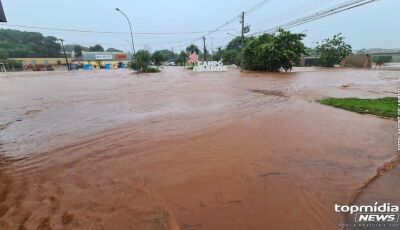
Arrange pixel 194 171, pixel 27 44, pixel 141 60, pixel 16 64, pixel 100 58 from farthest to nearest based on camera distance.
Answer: pixel 27 44, pixel 100 58, pixel 16 64, pixel 141 60, pixel 194 171

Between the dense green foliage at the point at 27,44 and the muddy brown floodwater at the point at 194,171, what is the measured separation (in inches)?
3780

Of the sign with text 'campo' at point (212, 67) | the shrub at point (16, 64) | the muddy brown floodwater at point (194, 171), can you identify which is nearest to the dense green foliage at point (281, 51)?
the sign with text 'campo' at point (212, 67)

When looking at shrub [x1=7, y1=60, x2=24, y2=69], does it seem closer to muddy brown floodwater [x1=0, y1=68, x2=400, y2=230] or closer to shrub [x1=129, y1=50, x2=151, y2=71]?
shrub [x1=129, y1=50, x2=151, y2=71]

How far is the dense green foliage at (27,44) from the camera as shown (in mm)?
83419

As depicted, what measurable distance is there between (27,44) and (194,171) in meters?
120

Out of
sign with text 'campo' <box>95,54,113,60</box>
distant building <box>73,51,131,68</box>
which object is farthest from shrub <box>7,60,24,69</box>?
sign with text 'campo' <box>95,54,113,60</box>

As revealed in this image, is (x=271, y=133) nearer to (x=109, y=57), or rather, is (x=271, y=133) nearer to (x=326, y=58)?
(x=326, y=58)

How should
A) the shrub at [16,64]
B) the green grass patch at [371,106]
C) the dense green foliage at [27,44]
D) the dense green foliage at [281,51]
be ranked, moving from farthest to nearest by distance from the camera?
the dense green foliage at [27,44], the shrub at [16,64], the dense green foliage at [281,51], the green grass patch at [371,106]

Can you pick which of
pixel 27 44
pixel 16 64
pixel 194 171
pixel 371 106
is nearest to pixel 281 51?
pixel 371 106

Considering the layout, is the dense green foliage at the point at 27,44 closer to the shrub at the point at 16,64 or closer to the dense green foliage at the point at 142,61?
the shrub at the point at 16,64

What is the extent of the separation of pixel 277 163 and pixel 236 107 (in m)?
4.72

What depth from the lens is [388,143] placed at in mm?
5293

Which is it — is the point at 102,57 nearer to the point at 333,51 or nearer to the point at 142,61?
the point at 142,61

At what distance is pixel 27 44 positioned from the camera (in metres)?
97.1
